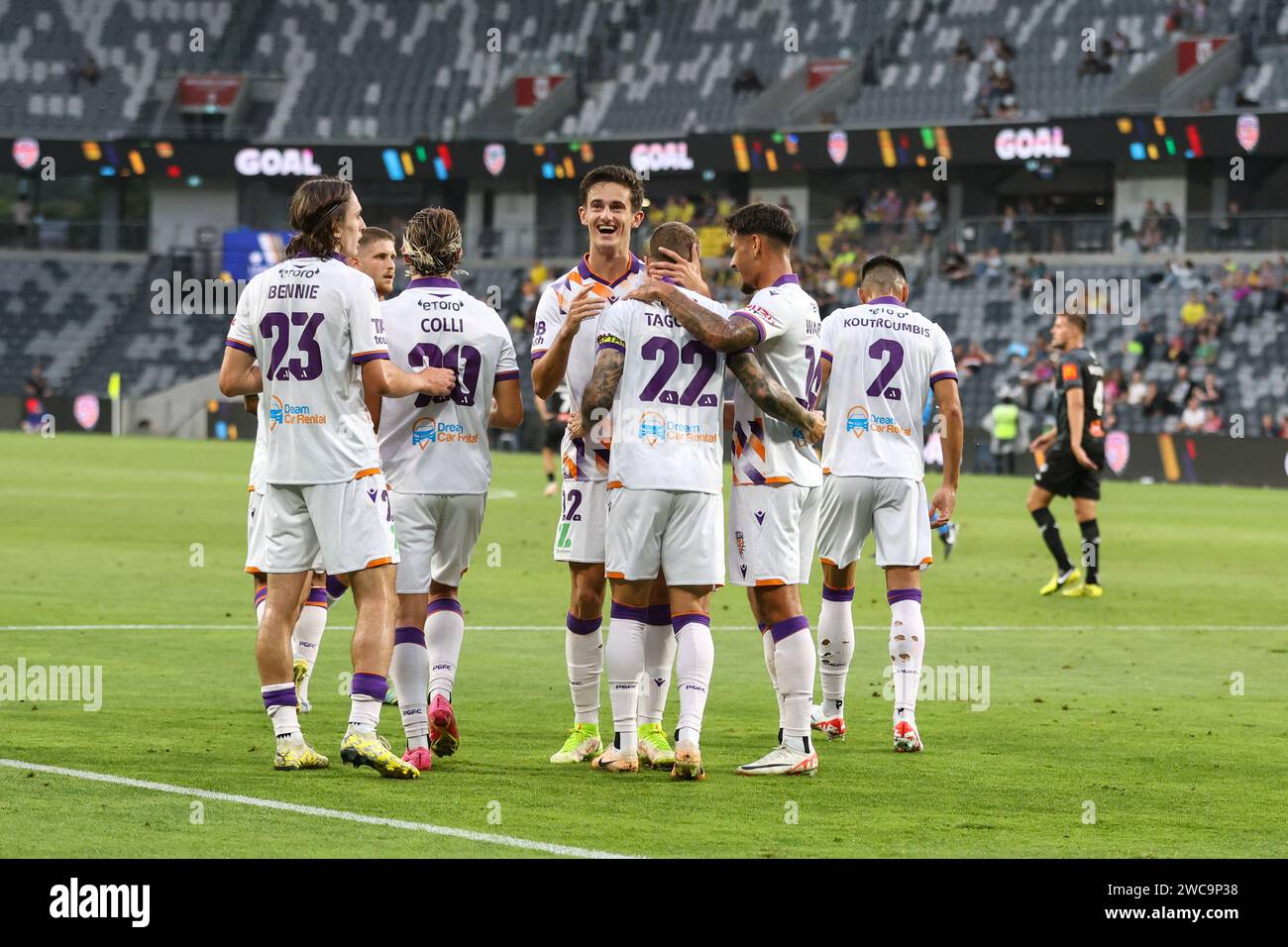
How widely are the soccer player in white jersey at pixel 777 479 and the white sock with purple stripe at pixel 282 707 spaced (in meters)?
1.90

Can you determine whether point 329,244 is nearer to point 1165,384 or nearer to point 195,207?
point 1165,384

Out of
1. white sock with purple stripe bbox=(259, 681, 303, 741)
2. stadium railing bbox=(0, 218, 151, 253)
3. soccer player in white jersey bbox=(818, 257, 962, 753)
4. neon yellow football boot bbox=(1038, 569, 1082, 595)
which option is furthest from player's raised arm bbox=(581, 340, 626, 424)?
stadium railing bbox=(0, 218, 151, 253)

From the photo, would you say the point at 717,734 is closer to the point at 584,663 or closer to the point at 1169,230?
the point at 584,663

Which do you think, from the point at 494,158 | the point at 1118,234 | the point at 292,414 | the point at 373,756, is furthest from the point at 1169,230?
the point at 373,756

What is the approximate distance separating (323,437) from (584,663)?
1.62 meters

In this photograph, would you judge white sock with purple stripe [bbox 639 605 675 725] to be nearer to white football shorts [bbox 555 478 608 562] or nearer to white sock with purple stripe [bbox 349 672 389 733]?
white football shorts [bbox 555 478 608 562]

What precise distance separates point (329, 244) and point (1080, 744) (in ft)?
14.1

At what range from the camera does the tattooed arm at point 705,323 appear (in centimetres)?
785

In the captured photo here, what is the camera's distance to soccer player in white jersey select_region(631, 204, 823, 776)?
321 inches

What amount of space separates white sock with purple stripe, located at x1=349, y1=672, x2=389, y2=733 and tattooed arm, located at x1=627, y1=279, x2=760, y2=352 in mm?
1893

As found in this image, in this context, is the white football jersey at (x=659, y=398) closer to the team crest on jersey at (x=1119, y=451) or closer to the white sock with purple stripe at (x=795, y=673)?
the white sock with purple stripe at (x=795, y=673)

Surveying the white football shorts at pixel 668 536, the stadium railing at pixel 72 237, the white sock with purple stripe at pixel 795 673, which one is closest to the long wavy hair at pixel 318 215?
the white football shorts at pixel 668 536

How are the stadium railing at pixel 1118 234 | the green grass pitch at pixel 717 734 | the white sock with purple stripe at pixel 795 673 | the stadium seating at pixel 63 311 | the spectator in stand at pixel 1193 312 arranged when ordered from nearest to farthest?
1. the green grass pitch at pixel 717 734
2. the white sock with purple stripe at pixel 795 673
3. the spectator in stand at pixel 1193 312
4. the stadium railing at pixel 1118 234
5. the stadium seating at pixel 63 311
